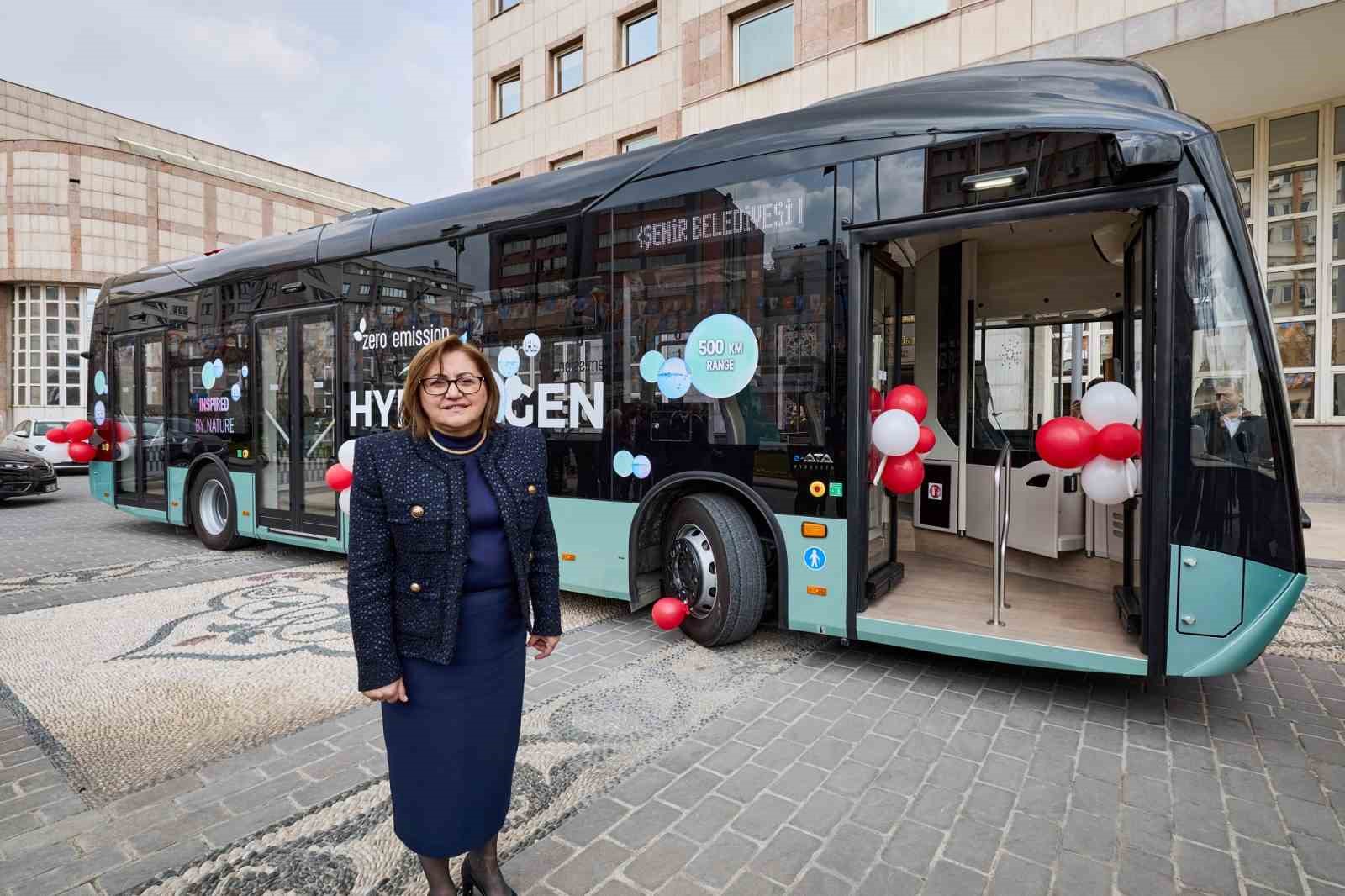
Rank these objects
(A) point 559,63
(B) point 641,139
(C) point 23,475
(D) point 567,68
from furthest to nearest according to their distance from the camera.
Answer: (A) point 559,63
(D) point 567,68
(B) point 641,139
(C) point 23,475

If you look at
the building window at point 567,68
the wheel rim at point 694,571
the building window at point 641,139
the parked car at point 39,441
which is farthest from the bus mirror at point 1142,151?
the parked car at point 39,441

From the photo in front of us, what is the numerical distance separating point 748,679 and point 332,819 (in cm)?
232

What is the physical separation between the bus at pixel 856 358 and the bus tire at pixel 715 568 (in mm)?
22

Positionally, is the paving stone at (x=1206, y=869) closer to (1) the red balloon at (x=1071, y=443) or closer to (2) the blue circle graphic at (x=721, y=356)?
(1) the red balloon at (x=1071, y=443)

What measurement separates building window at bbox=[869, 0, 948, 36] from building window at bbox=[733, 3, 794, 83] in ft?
6.46

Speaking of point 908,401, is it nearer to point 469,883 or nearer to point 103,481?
point 469,883

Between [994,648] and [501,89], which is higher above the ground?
[501,89]

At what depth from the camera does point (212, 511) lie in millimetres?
8398

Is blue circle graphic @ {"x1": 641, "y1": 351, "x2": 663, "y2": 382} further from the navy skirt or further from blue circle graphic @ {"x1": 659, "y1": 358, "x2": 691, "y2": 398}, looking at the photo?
the navy skirt

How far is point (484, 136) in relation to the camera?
71.4 ft

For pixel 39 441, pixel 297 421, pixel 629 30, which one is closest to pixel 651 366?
pixel 297 421

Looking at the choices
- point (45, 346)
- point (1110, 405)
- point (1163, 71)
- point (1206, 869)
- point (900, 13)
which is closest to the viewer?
point (1206, 869)

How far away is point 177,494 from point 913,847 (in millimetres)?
9128

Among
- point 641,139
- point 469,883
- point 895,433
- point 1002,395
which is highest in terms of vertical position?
point 641,139
